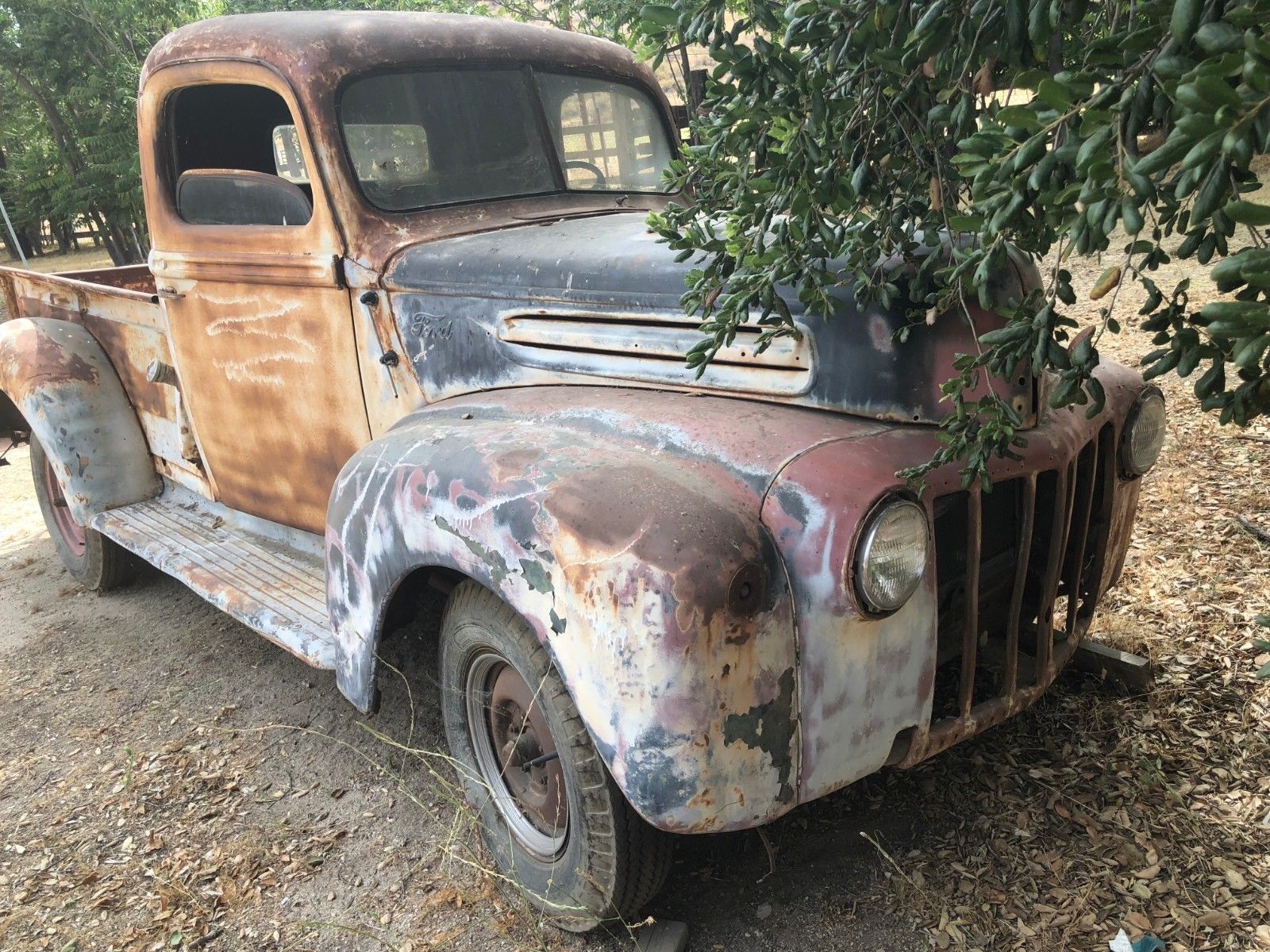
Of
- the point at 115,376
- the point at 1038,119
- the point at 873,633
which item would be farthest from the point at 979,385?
the point at 115,376

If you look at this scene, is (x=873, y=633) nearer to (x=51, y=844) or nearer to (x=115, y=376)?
(x=51, y=844)

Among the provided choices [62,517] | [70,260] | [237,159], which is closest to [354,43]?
[237,159]

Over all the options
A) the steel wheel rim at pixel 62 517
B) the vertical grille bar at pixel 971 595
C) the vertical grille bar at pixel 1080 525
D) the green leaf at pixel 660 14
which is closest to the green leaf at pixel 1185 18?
the green leaf at pixel 660 14

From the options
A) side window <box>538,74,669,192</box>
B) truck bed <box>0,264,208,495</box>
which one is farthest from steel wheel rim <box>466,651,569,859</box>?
truck bed <box>0,264,208,495</box>

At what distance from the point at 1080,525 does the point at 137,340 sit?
3292mm

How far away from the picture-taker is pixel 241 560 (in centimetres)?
322

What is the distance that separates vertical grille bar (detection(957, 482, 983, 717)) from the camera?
1.81m

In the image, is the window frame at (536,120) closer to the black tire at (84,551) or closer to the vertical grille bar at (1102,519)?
the vertical grille bar at (1102,519)

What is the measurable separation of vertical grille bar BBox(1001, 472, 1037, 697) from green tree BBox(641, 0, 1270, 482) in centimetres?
24

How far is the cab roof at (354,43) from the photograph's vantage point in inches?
105

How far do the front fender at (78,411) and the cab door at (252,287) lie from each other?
1.77 feet

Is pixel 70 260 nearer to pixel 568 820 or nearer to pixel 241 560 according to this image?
pixel 241 560

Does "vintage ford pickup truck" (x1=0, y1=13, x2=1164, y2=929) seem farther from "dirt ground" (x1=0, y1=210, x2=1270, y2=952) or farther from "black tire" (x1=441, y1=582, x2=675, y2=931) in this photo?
"dirt ground" (x1=0, y1=210, x2=1270, y2=952)

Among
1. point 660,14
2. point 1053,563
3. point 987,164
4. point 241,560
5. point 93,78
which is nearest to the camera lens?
point 987,164
